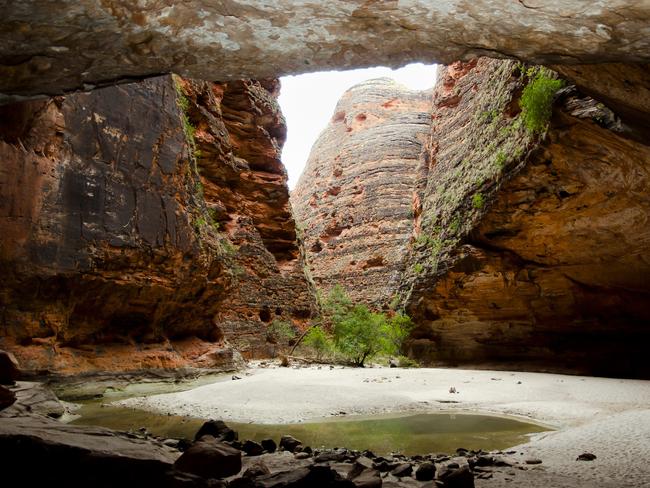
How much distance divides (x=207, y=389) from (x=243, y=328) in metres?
10.4

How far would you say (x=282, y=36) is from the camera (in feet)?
8.00

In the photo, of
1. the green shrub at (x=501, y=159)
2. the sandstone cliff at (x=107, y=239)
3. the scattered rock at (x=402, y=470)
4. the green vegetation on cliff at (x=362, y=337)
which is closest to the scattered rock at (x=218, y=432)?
the scattered rock at (x=402, y=470)

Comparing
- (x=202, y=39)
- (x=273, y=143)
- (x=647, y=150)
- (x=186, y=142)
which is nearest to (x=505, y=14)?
(x=202, y=39)

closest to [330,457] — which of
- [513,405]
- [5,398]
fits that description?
[5,398]

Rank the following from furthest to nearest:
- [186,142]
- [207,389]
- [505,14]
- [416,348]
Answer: [416,348] → [186,142] → [207,389] → [505,14]

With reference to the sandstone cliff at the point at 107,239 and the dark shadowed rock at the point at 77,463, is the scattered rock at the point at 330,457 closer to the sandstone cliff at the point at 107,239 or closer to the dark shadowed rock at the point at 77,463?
the dark shadowed rock at the point at 77,463

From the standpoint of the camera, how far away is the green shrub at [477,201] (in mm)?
11411

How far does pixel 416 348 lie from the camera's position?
606 inches

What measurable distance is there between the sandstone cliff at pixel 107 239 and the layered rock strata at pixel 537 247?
265 inches

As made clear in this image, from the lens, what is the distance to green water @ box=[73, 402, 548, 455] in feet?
12.9

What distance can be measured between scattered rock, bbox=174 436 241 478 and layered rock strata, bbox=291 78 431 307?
82.7 ft

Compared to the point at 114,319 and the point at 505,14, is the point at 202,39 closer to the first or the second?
the point at 505,14

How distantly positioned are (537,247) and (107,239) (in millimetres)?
9411

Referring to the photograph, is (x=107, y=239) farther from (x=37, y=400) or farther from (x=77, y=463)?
(x=77, y=463)
